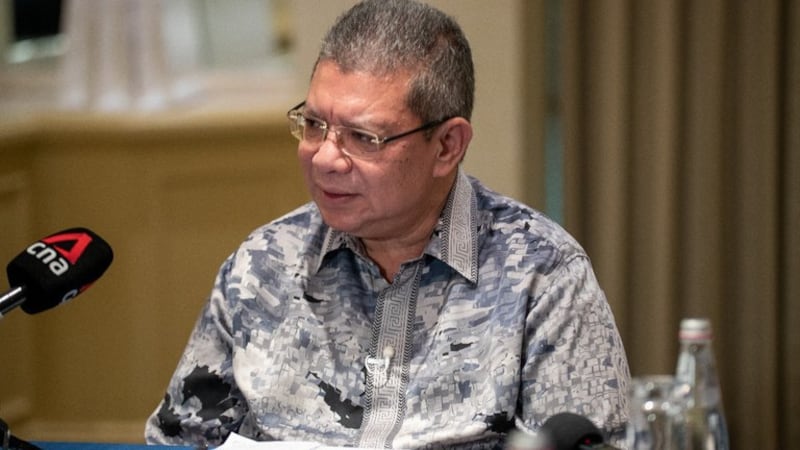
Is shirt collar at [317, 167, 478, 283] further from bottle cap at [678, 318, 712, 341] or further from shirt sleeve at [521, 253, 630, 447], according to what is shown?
bottle cap at [678, 318, 712, 341]

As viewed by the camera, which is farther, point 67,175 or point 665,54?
point 67,175

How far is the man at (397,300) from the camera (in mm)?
2180

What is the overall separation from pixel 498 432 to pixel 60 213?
288 cm

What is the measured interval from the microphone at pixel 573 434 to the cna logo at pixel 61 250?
0.75 metres

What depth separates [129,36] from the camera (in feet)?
14.9

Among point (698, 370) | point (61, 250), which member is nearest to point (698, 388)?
point (698, 370)

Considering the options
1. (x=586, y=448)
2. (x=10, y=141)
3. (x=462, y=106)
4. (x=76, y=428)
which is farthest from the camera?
(x=76, y=428)

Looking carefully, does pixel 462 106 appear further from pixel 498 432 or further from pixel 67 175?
pixel 67 175

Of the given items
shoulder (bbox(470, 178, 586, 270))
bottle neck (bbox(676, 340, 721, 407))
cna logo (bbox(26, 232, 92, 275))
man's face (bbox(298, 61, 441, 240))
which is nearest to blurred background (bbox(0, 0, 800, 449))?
shoulder (bbox(470, 178, 586, 270))

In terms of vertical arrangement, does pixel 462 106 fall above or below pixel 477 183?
above

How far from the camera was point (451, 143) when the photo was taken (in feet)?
7.68

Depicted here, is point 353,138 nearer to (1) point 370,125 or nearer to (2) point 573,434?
(1) point 370,125

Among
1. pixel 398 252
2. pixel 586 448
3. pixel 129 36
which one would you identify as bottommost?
pixel 586 448

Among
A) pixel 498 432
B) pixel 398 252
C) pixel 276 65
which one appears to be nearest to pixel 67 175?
pixel 276 65
